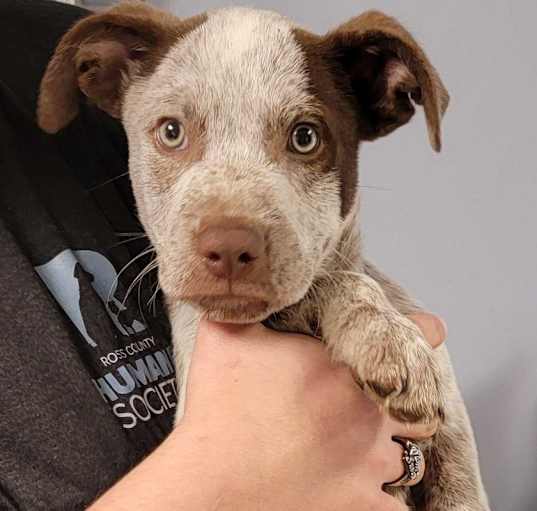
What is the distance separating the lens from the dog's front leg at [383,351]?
1.28 m

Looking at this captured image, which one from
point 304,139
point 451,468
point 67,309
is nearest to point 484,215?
point 451,468

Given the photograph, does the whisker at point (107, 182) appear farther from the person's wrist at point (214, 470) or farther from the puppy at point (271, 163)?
the person's wrist at point (214, 470)

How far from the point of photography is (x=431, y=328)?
5.16ft

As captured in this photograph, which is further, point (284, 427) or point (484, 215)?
point (484, 215)

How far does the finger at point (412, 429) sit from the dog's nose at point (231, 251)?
0.42 meters

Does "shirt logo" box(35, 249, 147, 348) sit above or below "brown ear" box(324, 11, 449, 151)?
below

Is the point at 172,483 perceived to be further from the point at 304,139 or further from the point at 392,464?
the point at 304,139

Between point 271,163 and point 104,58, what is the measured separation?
22.5 inches

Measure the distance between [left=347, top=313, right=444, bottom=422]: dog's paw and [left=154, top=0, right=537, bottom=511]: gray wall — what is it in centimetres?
108

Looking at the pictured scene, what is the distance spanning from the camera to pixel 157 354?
5.25ft

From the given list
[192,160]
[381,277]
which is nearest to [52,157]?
[192,160]

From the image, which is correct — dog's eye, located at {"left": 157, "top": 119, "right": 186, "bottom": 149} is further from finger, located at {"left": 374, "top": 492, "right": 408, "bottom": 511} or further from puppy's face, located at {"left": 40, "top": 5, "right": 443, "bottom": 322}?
finger, located at {"left": 374, "top": 492, "right": 408, "bottom": 511}

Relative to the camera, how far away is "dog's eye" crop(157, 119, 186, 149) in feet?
4.85

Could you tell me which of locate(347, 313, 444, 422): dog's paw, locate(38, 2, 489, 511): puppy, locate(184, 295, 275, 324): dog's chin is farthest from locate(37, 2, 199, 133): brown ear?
locate(347, 313, 444, 422): dog's paw
